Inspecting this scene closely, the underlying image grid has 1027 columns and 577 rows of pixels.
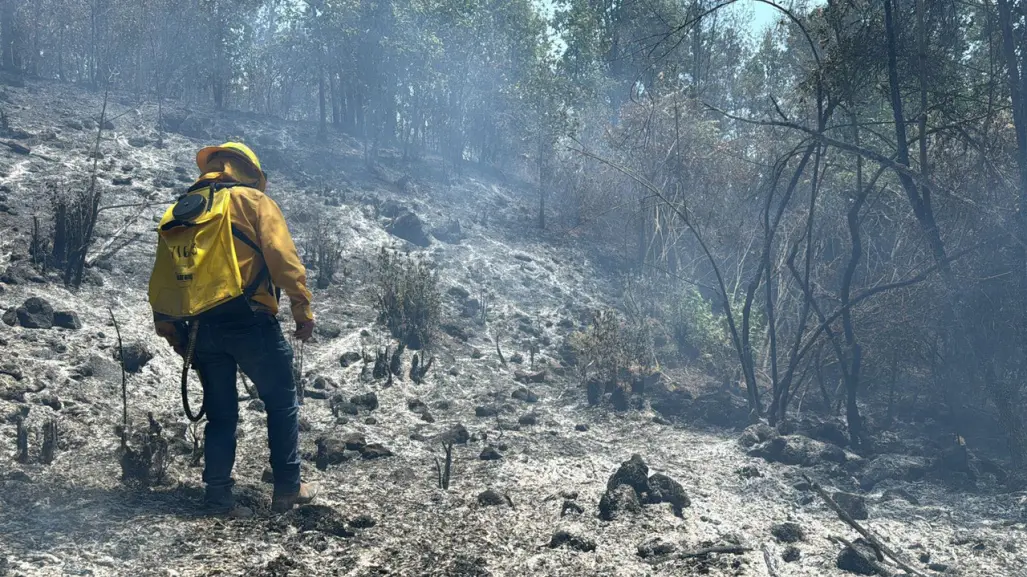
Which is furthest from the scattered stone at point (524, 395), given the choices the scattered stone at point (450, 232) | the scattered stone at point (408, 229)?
the scattered stone at point (450, 232)

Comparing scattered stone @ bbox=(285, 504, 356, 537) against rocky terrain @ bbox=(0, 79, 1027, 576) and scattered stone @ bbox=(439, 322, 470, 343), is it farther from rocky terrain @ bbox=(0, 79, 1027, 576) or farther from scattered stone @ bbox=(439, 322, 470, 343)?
scattered stone @ bbox=(439, 322, 470, 343)

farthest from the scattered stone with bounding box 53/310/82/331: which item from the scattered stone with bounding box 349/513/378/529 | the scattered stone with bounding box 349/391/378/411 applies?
the scattered stone with bounding box 349/513/378/529

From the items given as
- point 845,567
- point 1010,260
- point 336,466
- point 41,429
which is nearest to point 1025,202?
point 1010,260

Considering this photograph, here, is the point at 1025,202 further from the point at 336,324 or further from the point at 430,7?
the point at 430,7

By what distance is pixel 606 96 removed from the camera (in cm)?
2358

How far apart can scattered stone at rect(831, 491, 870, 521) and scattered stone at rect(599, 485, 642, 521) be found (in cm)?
129

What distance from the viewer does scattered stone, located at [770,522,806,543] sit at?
355cm

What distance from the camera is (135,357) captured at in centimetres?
497

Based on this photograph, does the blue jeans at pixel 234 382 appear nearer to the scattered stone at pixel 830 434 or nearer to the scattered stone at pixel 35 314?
the scattered stone at pixel 35 314

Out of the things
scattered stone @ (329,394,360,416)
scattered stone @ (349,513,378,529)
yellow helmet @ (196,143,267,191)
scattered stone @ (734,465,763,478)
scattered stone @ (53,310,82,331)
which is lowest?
scattered stone @ (349,513,378,529)

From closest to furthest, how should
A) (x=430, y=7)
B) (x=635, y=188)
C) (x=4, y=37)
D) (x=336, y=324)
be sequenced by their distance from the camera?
(x=336, y=324) < (x=635, y=188) < (x=4, y=37) < (x=430, y=7)

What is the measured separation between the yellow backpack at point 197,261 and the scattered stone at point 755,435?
13.2 feet

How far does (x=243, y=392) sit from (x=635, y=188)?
935 cm

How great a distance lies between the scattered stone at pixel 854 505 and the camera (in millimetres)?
4057
